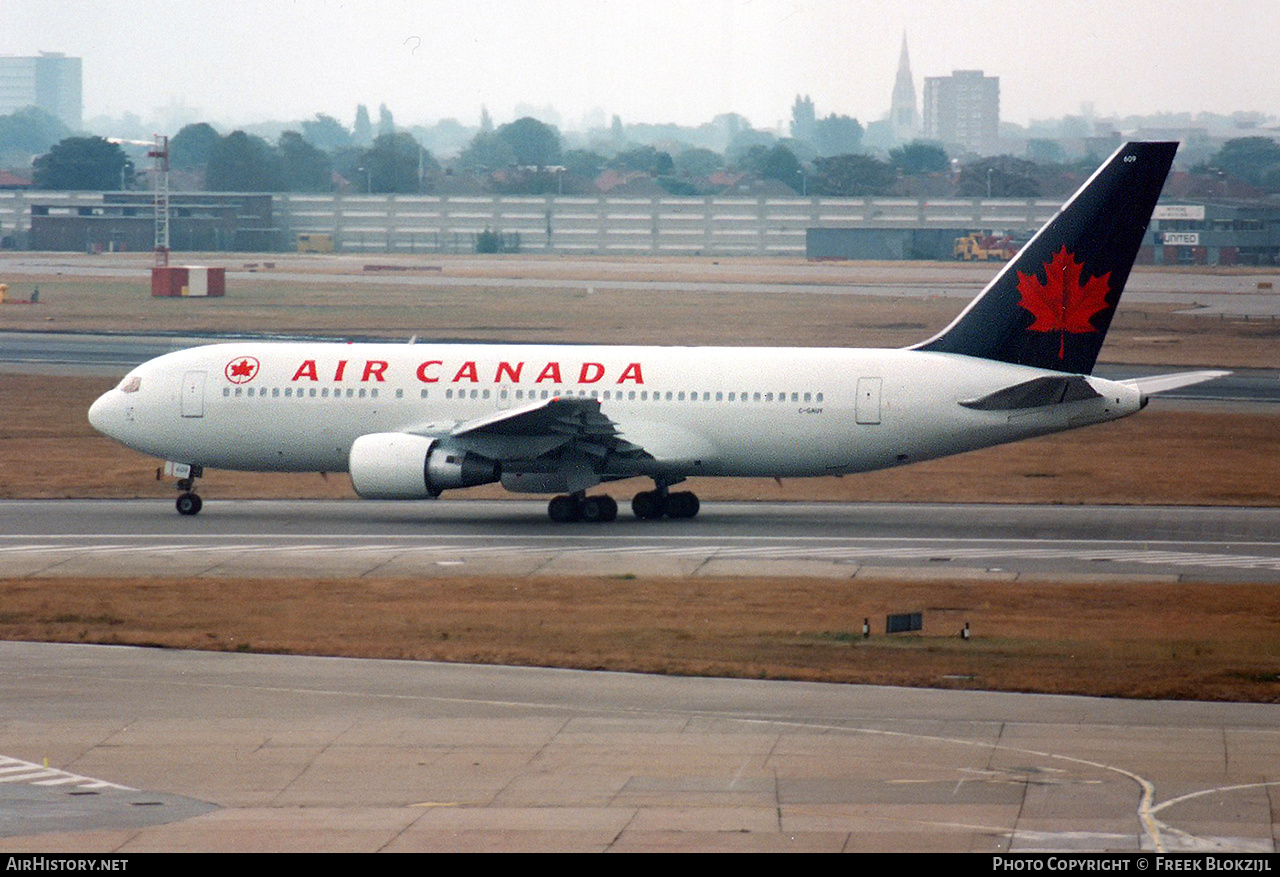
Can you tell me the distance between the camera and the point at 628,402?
Result: 135ft

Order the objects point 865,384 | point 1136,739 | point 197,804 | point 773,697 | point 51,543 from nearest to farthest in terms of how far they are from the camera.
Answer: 1. point 197,804
2. point 1136,739
3. point 773,697
4. point 51,543
5. point 865,384

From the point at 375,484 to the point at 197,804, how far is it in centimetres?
2163

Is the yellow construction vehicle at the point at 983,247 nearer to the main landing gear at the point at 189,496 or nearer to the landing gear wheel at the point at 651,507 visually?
the landing gear wheel at the point at 651,507

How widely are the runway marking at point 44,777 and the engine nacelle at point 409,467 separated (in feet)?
Result: 65.0

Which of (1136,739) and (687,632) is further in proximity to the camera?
(687,632)

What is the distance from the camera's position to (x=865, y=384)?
4022 centimetres

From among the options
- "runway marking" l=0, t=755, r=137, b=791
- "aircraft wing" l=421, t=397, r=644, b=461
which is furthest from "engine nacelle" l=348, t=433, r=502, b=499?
"runway marking" l=0, t=755, r=137, b=791

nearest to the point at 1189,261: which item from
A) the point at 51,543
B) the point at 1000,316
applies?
the point at 1000,316

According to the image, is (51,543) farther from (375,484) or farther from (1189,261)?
(1189,261)

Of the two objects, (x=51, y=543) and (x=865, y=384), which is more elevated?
(x=865, y=384)

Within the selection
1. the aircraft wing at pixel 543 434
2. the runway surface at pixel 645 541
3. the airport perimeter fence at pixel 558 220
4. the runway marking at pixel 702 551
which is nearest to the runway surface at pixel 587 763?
the runway surface at pixel 645 541

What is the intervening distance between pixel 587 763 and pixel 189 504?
2511cm

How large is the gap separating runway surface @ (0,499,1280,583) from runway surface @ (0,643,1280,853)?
9613 millimetres

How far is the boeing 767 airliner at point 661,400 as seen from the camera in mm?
39438
